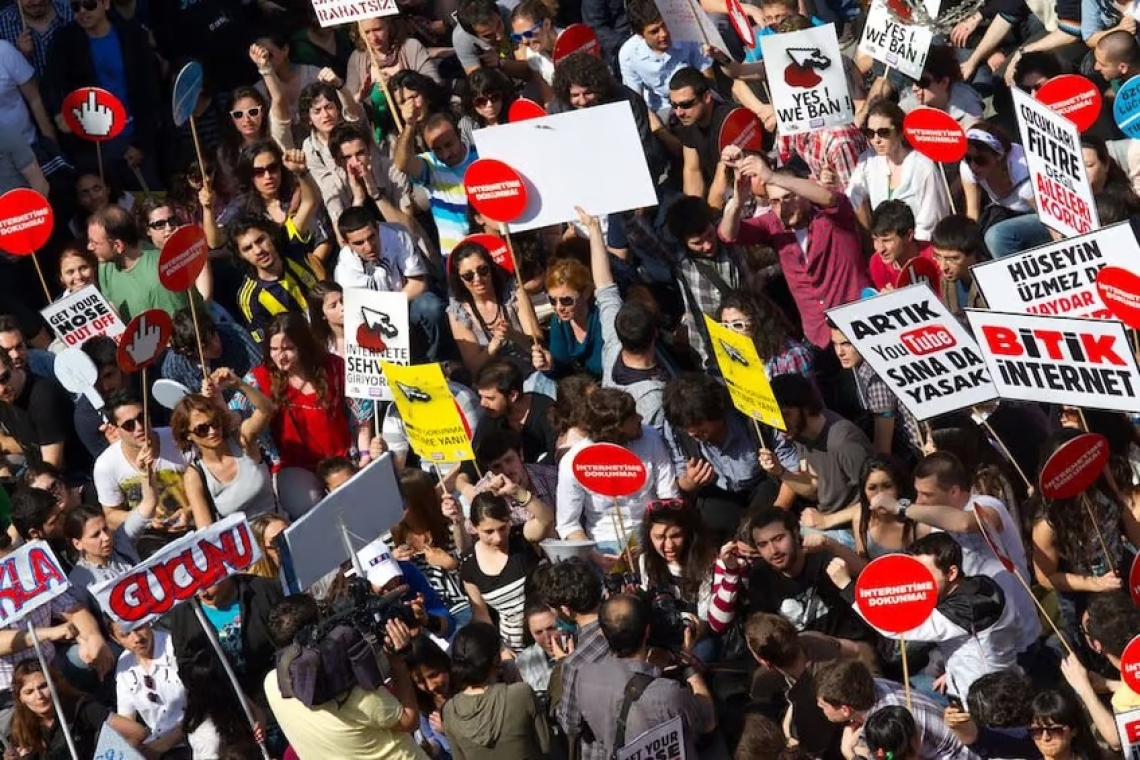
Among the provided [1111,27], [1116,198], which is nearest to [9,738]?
[1116,198]

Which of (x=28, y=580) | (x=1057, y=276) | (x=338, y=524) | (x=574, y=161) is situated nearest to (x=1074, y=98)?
(x=1057, y=276)

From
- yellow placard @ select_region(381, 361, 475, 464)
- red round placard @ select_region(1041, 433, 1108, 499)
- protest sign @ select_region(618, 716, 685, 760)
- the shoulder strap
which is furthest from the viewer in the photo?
yellow placard @ select_region(381, 361, 475, 464)

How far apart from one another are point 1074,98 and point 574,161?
249cm

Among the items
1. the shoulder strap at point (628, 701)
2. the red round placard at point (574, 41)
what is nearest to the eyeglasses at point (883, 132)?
the red round placard at point (574, 41)

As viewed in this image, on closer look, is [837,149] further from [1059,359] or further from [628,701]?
[628,701]

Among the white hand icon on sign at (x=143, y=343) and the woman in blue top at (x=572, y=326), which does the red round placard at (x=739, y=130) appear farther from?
the white hand icon on sign at (x=143, y=343)

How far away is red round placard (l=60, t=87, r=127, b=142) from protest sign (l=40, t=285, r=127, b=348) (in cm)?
148

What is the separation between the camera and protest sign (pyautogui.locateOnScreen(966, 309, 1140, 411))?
35.7 feet

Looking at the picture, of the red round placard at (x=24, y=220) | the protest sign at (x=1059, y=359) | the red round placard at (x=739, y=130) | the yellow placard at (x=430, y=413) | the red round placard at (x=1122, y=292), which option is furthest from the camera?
the red round placard at (x=24, y=220)

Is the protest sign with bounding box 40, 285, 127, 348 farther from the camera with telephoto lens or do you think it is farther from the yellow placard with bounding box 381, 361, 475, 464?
the camera with telephoto lens

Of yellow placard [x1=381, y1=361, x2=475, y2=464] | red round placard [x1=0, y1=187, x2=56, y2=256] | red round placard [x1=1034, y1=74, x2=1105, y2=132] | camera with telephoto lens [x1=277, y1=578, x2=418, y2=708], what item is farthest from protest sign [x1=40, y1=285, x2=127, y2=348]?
red round placard [x1=1034, y1=74, x2=1105, y2=132]

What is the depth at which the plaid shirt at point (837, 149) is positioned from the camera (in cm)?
1423

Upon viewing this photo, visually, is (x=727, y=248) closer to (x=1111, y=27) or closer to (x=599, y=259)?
(x=599, y=259)

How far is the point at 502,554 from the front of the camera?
12.1 metres
